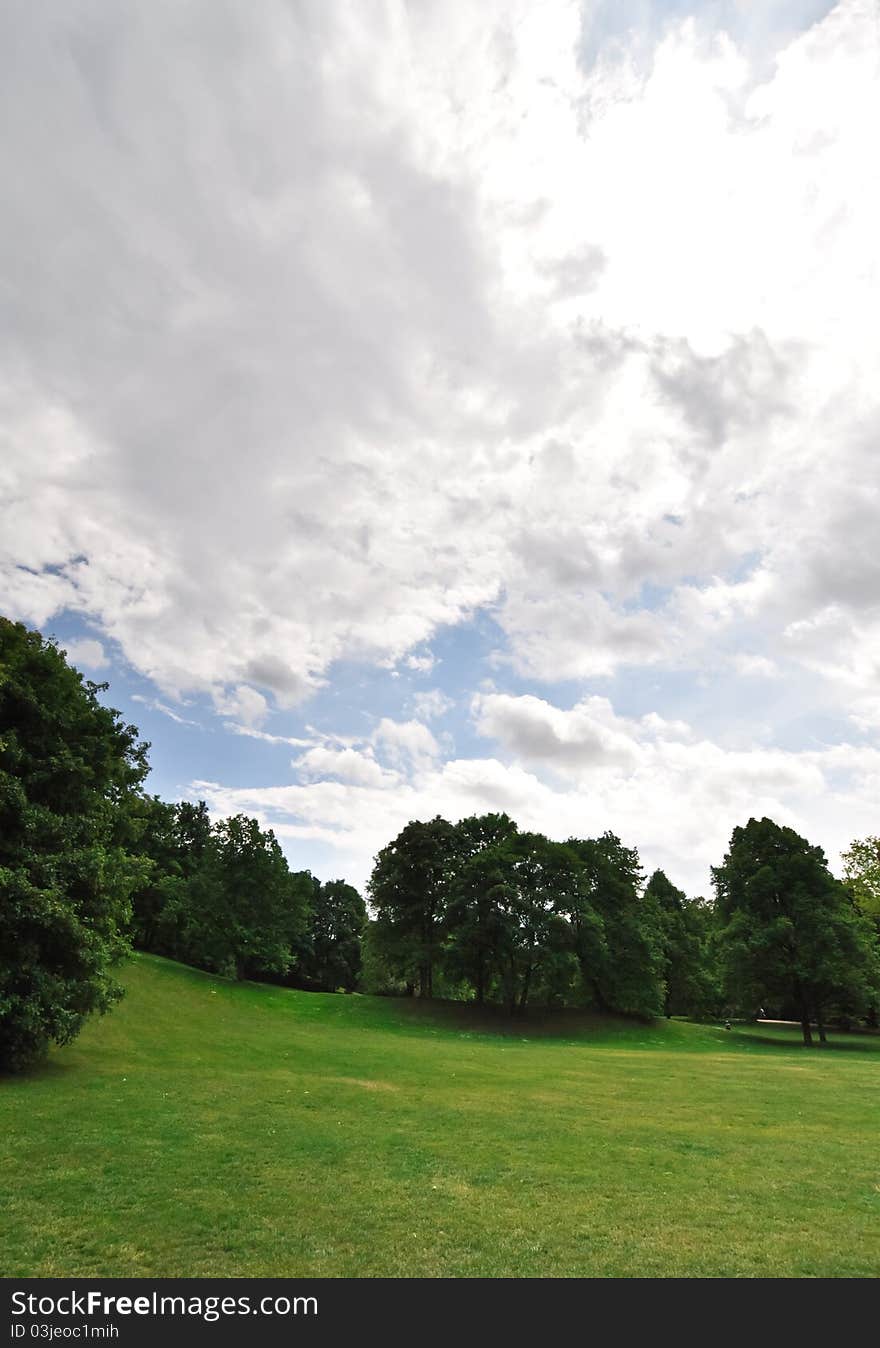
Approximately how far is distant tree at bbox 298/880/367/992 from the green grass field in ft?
248

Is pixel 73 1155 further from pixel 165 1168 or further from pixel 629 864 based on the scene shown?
pixel 629 864

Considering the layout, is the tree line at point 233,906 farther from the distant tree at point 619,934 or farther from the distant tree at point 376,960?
the distant tree at point 619,934

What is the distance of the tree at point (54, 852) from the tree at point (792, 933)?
4920 cm

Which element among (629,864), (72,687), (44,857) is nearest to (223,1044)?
(44,857)

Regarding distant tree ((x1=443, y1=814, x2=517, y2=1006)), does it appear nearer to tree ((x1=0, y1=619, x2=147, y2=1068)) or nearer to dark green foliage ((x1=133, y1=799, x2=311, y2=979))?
dark green foliage ((x1=133, y1=799, x2=311, y2=979))

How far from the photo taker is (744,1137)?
60.1 feet

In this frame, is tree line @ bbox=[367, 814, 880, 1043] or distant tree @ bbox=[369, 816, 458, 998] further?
distant tree @ bbox=[369, 816, 458, 998]

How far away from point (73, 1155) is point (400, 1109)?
9639 millimetres

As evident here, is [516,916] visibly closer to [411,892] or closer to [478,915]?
[478,915]

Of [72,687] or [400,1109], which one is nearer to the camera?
[400,1109]

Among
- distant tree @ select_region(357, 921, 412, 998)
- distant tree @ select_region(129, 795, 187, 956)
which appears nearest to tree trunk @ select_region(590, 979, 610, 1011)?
distant tree @ select_region(357, 921, 412, 998)

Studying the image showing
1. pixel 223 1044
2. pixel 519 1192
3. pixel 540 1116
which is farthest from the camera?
pixel 223 1044

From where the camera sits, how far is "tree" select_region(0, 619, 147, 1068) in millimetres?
22875
